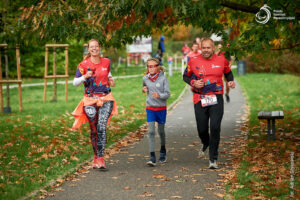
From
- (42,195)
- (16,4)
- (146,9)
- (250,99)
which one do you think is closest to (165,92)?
(146,9)

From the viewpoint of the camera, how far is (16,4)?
10.1 meters

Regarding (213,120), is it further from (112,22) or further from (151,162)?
(112,22)

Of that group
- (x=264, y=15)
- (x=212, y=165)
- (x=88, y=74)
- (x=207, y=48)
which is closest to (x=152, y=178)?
(x=212, y=165)

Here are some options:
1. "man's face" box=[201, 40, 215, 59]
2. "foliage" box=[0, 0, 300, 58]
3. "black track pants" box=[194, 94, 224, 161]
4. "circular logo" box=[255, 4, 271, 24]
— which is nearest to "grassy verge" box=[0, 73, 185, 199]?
"foliage" box=[0, 0, 300, 58]

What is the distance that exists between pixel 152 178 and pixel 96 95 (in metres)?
1.50

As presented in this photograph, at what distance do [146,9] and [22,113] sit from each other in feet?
33.2

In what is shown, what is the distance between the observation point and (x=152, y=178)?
23.1 ft

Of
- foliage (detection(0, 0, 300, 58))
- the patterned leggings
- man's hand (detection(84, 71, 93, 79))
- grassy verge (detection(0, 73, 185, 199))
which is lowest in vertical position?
grassy verge (detection(0, 73, 185, 199))

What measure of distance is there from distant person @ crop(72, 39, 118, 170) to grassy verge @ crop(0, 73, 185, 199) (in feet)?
1.85

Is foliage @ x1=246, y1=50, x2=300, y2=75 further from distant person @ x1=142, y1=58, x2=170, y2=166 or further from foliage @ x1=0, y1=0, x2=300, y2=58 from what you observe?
distant person @ x1=142, y1=58, x2=170, y2=166

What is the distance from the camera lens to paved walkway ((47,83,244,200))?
6176 mm

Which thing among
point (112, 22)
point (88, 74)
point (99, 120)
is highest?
point (112, 22)

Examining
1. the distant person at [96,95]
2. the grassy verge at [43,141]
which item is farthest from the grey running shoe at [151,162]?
the grassy verge at [43,141]

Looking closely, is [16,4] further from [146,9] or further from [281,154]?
[281,154]
